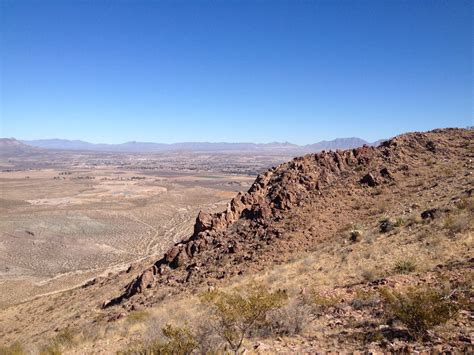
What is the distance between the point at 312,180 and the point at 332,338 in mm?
15285

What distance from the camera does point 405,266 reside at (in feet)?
37.8

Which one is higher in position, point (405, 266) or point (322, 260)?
point (405, 266)

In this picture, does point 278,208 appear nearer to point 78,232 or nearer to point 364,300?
point 364,300

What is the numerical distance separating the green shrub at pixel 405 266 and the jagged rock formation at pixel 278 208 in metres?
6.20

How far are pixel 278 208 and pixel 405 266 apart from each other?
384 inches

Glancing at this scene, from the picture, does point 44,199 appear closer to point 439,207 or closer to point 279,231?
point 279,231

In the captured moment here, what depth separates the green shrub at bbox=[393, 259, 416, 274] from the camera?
11381 millimetres

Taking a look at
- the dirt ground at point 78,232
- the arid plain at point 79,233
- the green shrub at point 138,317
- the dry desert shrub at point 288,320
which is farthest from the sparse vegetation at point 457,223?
the dirt ground at point 78,232

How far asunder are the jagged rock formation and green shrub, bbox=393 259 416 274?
6196mm

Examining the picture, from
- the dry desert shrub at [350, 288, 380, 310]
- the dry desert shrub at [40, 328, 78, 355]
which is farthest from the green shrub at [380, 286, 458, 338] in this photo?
the dry desert shrub at [40, 328, 78, 355]

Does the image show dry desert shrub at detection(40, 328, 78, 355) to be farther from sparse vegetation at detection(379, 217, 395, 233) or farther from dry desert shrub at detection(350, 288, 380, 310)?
sparse vegetation at detection(379, 217, 395, 233)

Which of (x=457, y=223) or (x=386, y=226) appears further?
(x=386, y=226)

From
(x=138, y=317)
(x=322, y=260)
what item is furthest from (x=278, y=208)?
(x=138, y=317)

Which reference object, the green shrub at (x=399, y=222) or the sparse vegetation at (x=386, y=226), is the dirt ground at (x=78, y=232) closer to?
the sparse vegetation at (x=386, y=226)
